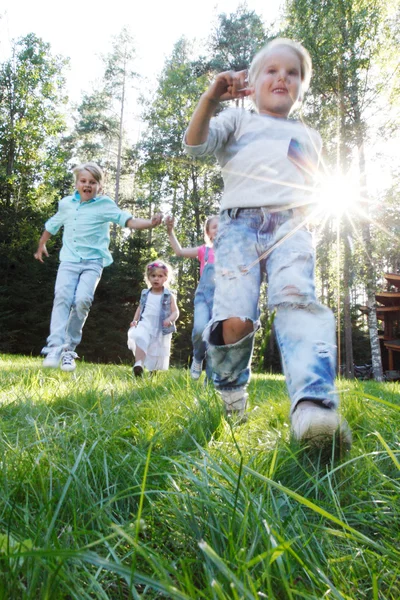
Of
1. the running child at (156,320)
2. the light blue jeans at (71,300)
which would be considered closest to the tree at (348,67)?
the running child at (156,320)

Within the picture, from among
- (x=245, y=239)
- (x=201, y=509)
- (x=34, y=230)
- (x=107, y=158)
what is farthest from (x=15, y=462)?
(x=107, y=158)

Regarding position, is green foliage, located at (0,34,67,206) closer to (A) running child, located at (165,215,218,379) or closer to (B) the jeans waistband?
(A) running child, located at (165,215,218,379)

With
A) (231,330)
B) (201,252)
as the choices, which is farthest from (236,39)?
(231,330)

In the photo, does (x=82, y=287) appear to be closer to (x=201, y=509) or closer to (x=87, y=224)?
(x=87, y=224)

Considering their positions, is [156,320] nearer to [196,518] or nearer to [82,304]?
[82,304]

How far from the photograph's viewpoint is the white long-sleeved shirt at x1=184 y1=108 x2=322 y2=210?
2162 mm

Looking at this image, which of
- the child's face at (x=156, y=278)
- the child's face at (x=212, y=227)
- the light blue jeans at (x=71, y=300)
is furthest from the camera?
the child's face at (x=156, y=278)

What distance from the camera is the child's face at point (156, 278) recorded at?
626 centimetres

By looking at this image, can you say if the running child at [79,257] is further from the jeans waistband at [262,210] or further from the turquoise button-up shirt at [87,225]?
the jeans waistband at [262,210]

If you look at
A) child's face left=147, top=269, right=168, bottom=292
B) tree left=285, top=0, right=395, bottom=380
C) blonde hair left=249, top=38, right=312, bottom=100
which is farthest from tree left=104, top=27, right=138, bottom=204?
blonde hair left=249, top=38, right=312, bottom=100

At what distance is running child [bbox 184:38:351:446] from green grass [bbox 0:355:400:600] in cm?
32

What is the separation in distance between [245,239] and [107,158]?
1347 inches

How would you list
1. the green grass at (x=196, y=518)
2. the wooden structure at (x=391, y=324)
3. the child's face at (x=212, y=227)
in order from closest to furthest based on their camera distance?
the green grass at (x=196, y=518) < the child's face at (x=212, y=227) < the wooden structure at (x=391, y=324)

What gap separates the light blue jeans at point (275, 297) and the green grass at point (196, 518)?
282 millimetres
